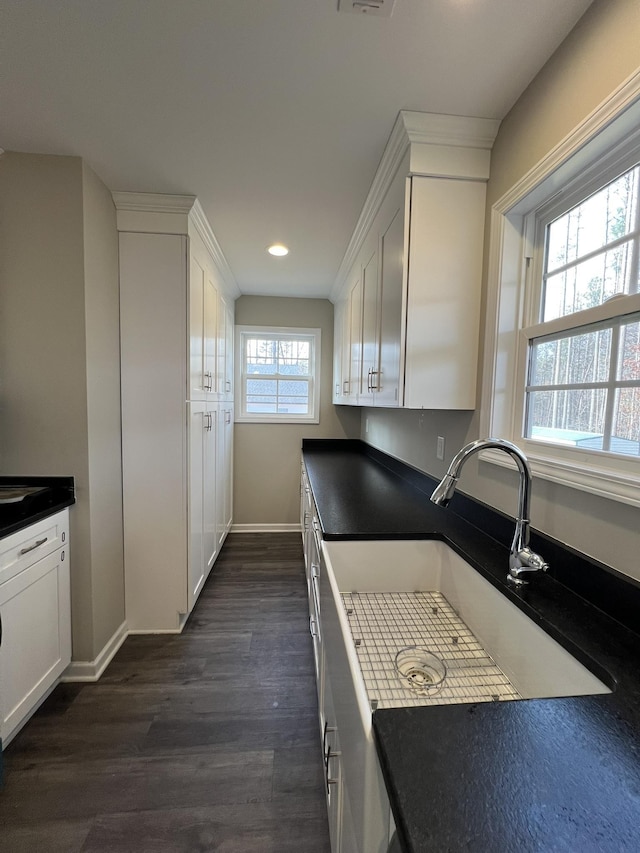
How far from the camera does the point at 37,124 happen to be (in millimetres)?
1414

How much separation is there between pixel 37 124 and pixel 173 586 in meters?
2.28

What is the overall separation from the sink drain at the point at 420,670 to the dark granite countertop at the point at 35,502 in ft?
4.74

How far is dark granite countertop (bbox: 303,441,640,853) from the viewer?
0.40 m

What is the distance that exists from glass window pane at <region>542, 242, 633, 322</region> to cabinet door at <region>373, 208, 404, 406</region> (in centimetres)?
52

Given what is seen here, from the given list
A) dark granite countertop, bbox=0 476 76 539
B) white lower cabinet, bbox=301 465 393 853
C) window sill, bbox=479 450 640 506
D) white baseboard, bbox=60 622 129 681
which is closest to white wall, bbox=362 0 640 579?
window sill, bbox=479 450 640 506

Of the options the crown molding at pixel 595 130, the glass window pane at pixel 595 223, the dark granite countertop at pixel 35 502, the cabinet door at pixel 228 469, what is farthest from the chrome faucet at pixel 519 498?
the cabinet door at pixel 228 469

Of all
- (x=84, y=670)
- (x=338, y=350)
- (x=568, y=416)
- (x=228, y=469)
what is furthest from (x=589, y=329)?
(x=228, y=469)

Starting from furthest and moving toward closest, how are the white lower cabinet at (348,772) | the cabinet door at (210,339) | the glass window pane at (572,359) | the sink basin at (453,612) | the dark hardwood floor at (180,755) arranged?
the cabinet door at (210,339) → the dark hardwood floor at (180,755) → the glass window pane at (572,359) → the sink basin at (453,612) → the white lower cabinet at (348,772)

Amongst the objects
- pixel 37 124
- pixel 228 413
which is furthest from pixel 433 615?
pixel 228 413

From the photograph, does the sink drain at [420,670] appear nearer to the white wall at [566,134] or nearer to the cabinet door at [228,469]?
the white wall at [566,134]

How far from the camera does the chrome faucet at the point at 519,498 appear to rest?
907 millimetres

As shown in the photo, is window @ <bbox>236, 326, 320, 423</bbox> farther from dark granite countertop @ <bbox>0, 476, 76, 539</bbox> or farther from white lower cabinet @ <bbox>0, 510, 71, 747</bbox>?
white lower cabinet @ <bbox>0, 510, 71, 747</bbox>

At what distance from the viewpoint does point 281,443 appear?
12.3 feet

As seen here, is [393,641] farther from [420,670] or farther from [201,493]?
[201,493]
